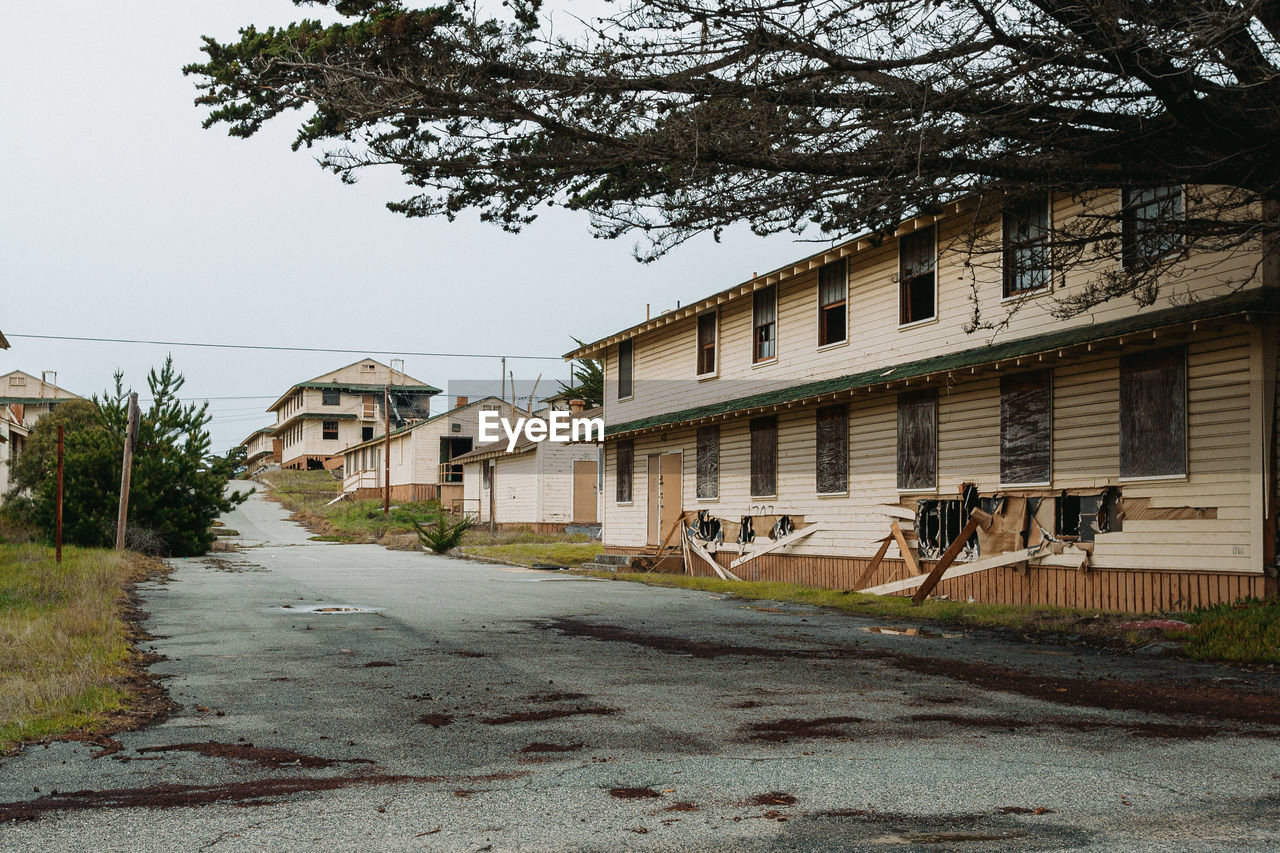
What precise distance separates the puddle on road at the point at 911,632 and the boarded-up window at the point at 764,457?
8.90 meters

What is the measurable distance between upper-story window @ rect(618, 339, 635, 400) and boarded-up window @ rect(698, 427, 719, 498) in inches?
177

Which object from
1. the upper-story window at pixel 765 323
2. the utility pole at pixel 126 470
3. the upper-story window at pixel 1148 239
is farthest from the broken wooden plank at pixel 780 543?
the utility pole at pixel 126 470

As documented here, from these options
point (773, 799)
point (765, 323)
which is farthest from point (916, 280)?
point (773, 799)

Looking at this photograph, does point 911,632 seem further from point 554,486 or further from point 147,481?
point 554,486

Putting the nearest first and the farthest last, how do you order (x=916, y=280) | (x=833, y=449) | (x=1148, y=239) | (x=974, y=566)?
1. (x=1148, y=239)
2. (x=974, y=566)
3. (x=916, y=280)
4. (x=833, y=449)

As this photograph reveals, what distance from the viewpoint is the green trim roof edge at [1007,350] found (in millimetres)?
13070

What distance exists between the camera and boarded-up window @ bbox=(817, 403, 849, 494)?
20781 mm

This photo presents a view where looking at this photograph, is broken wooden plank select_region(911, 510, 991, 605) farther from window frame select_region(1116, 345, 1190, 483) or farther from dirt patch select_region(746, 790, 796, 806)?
dirt patch select_region(746, 790, 796, 806)

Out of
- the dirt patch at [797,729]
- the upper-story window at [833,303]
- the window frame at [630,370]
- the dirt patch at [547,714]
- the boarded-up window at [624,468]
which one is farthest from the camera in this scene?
the window frame at [630,370]

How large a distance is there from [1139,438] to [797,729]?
949 centimetres

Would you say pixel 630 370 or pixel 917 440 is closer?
pixel 917 440

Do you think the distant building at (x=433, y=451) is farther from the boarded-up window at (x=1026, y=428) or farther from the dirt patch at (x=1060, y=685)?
the dirt patch at (x=1060, y=685)

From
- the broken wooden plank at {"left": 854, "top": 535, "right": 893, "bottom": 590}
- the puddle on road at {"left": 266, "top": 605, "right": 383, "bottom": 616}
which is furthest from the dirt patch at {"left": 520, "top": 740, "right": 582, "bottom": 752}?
the broken wooden plank at {"left": 854, "top": 535, "right": 893, "bottom": 590}

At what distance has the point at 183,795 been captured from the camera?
5.56 meters
